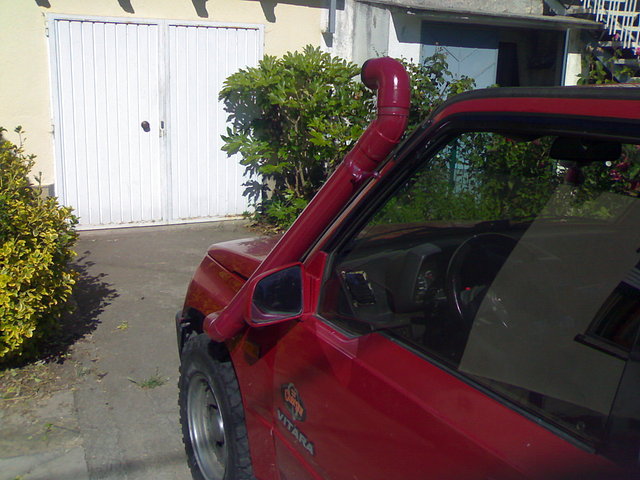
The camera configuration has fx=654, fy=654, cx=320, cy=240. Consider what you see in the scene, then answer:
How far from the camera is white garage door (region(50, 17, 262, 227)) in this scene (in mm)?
7352

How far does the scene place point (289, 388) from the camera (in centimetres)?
236

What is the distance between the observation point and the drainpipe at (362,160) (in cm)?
206

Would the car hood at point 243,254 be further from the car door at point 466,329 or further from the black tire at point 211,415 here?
the car door at point 466,329

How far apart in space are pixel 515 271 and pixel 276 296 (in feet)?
2.67

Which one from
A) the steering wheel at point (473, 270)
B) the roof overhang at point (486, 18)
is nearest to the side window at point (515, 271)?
the steering wheel at point (473, 270)

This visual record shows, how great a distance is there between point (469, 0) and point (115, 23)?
14.9ft

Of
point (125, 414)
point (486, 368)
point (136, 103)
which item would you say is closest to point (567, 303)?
point (486, 368)

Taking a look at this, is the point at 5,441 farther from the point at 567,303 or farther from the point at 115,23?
the point at 115,23

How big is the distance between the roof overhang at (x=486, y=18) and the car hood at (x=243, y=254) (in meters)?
5.45

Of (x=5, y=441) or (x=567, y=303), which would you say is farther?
(x=5, y=441)

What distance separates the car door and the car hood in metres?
0.64

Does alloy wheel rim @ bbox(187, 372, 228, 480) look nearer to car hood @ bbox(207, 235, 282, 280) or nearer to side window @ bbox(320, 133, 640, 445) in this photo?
car hood @ bbox(207, 235, 282, 280)

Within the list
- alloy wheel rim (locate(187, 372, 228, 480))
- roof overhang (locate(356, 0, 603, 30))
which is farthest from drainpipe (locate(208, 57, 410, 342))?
roof overhang (locate(356, 0, 603, 30))

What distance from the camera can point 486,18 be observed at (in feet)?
27.6
